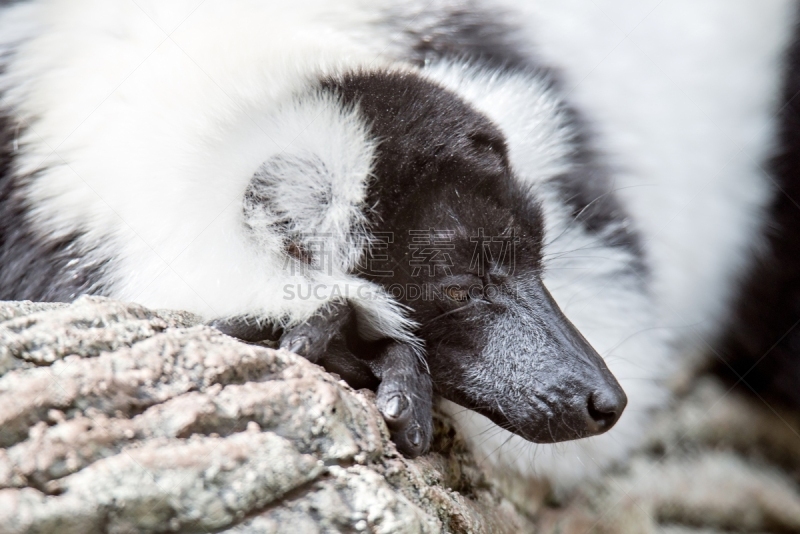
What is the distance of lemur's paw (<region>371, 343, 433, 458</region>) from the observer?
0.80 metres

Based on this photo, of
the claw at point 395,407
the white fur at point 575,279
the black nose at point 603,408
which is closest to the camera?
the claw at point 395,407

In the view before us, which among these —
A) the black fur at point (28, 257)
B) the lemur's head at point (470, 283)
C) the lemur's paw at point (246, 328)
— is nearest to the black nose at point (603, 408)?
the lemur's head at point (470, 283)

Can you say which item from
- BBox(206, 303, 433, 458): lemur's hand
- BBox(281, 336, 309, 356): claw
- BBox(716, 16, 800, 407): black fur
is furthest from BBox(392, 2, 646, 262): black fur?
BBox(281, 336, 309, 356): claw

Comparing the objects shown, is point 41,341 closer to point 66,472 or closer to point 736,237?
point 66,472

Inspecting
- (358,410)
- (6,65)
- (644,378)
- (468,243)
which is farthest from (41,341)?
(644,378)

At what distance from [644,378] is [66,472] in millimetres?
1121

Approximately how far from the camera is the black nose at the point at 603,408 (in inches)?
36.1

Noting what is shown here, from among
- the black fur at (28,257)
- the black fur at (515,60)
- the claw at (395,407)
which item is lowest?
the black fur at (28,257)

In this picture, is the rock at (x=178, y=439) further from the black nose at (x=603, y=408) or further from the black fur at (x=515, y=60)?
the black fur at (x=515, y=60)

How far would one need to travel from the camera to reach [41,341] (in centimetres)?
67

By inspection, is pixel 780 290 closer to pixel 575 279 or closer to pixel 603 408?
pixel 575 279

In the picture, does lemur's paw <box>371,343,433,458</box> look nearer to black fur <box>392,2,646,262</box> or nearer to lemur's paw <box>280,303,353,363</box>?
lemur's paw <box>280,303,353,363</box>

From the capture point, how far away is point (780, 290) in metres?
1.34

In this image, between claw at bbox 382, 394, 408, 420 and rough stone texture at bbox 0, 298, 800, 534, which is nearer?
rough stone texture at bbox 0, 298, 800, 534
